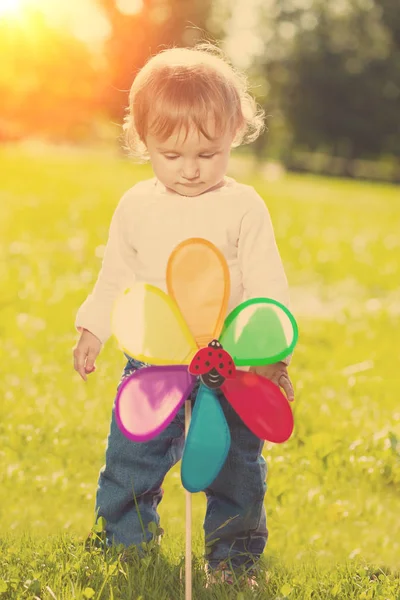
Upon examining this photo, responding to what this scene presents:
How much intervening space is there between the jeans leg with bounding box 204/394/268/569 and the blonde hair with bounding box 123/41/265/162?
89cm

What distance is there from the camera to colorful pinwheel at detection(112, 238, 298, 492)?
7.97ft

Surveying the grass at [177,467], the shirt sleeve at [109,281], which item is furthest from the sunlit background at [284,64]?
the shirt sleeve at [109,281]

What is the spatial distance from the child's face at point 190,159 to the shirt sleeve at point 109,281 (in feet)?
1.05

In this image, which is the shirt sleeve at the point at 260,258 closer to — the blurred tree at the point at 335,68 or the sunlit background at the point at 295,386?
the sunlit background at the point at 295,386

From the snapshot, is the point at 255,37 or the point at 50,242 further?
the point at 255,37

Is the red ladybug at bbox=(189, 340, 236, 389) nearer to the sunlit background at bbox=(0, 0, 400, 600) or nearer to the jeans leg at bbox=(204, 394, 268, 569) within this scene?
the jeans leg at bbox=(204, 394, 268, 569)

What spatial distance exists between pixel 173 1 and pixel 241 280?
32.1 metres

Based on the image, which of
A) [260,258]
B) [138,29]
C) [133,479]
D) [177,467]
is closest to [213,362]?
[260,258]

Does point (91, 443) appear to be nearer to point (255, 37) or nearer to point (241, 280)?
point (241, 280)

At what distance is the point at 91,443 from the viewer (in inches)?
167

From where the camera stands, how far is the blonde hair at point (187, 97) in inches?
98.7

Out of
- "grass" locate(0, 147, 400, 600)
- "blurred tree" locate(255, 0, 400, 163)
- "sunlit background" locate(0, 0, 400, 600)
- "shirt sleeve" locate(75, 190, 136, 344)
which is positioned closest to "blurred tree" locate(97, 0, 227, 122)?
"blurred tree" locate(255, 0, 400, 163)

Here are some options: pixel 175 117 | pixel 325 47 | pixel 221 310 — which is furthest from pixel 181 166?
pixel 325 47

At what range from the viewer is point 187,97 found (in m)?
2.51
